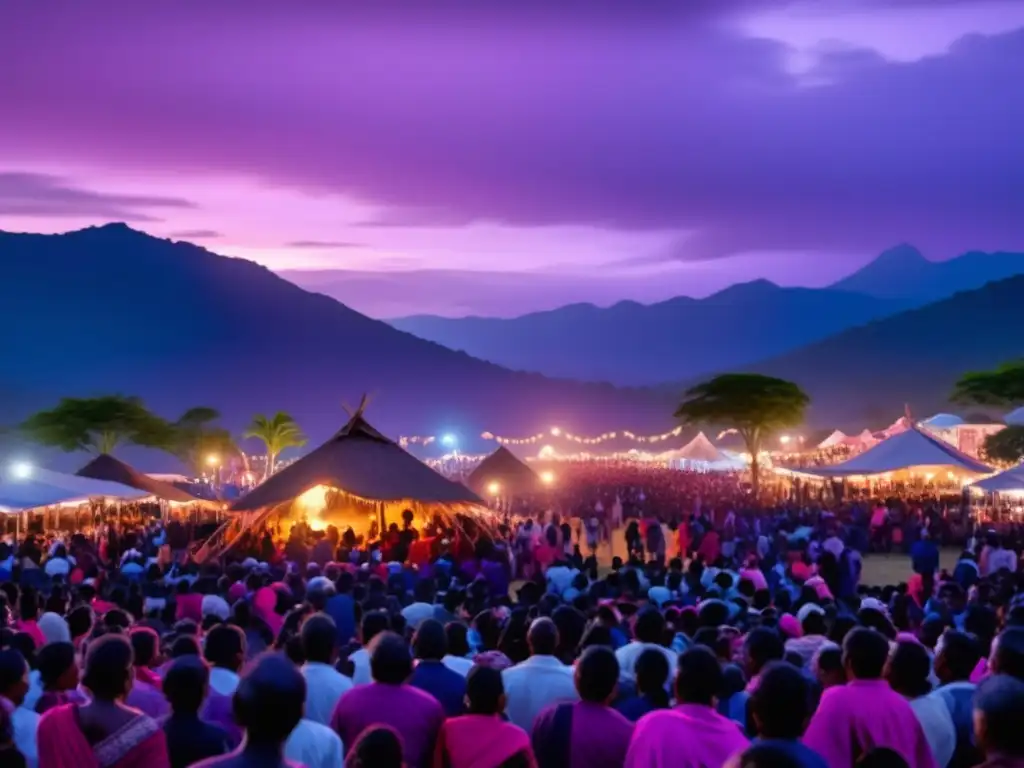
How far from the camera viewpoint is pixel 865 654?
547 cm

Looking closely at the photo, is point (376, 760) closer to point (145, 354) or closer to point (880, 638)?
point (880, 638)

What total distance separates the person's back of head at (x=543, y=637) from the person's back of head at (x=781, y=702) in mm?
2374

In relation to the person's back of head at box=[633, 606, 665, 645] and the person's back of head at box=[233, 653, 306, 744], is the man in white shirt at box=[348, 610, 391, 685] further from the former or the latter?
the person's back of head at box=[233, 653, 306, 744]

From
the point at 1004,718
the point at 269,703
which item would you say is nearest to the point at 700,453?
the point at 1004,718

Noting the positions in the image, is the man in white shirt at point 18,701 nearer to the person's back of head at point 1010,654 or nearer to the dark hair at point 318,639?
the dark hair at point 318,639

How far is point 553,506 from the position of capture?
37.6m

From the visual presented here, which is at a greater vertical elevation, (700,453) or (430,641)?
(700,453)

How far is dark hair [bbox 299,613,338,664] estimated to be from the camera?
21.7 ft

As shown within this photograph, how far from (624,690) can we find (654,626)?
122cm

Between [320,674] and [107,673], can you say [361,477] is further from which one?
[107,673]

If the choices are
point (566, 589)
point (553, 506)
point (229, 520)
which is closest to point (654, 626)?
point (566, 589)

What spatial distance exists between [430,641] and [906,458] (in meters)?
28.8

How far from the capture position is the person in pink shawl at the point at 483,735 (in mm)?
5234

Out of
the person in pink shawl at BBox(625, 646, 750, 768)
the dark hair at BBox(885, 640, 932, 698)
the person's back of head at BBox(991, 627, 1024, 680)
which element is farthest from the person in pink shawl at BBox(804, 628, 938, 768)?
the person's back of head at BBox(991, 627, 1024, 680)
